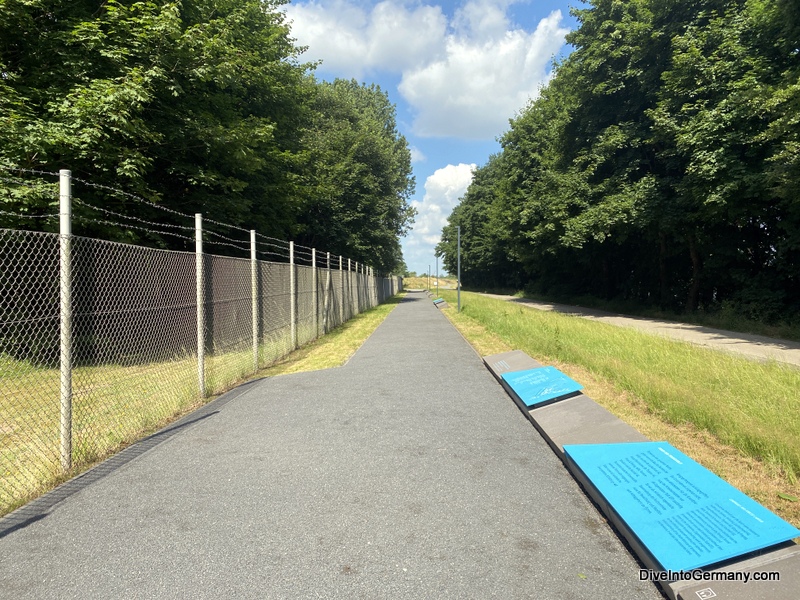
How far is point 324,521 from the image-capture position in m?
3.33

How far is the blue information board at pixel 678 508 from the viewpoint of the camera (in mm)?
2643

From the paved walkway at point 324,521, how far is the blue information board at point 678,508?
0.74 feet

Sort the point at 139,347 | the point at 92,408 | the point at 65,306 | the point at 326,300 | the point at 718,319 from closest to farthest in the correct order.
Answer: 1. the point at 65,306
2. the point at 92,408
3. the point at 139,347
4. the point at 326,300
5. the point at 718,319

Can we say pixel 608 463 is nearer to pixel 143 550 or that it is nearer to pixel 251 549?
pixel 251 549

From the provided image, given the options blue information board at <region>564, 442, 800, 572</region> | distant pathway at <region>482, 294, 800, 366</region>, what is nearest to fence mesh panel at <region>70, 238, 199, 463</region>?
blue information board at <region>564, 442, 800, 572</region>

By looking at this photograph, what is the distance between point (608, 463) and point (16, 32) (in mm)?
12343

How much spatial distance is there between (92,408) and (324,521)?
4.00 metres

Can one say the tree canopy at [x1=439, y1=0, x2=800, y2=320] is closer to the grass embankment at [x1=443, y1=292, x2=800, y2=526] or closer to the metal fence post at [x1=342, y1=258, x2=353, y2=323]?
the grass embankment at [x1=443, y1=292, x2=800, y2=526]

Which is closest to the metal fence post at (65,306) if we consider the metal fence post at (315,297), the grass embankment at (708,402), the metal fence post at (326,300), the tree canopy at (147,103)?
the tree canopy at (147,103)

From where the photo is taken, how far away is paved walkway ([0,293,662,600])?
2.65m

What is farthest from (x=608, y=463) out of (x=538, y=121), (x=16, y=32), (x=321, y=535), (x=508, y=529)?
(x=538, y=121)

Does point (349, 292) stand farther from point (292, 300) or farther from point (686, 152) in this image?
point (686, 152)

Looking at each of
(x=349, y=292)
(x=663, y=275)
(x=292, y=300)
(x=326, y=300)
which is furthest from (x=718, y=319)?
(x=292, y=300)

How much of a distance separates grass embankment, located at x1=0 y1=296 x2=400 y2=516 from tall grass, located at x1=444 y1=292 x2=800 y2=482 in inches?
215
